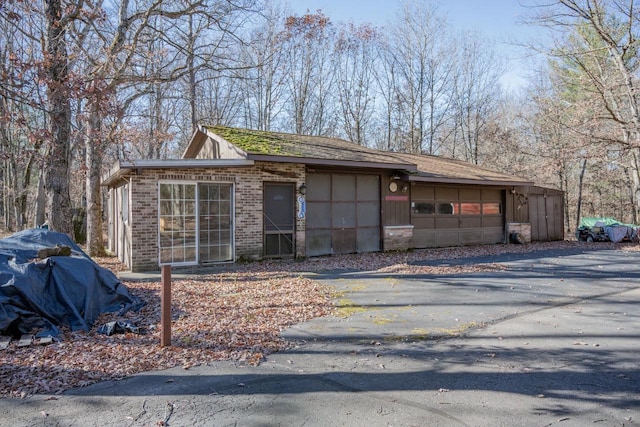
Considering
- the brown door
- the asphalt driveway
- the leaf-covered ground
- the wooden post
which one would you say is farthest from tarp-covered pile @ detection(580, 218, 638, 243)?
the wooden post

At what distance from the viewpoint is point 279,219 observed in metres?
12.5

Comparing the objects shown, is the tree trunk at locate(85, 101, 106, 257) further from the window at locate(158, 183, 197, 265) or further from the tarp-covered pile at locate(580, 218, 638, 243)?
the tarp-covered pile at locate(580, 218, 638, 243)

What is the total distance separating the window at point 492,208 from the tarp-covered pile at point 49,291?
14.6m

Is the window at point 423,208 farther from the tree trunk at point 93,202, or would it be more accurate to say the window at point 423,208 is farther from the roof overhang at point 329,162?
the tree trunk at point 93,202

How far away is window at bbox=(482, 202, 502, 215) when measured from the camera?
696 inches

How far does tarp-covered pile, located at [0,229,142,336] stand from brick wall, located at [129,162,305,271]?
3.26 meters

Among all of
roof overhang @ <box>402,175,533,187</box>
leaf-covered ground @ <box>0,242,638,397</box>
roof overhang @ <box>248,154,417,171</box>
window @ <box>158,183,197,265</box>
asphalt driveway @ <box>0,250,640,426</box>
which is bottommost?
asphalt driveway @ <box>0,250,640,426</box>

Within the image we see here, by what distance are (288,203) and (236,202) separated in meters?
1.66

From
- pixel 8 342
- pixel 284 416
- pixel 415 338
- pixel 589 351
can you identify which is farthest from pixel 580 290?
pixel 8 342

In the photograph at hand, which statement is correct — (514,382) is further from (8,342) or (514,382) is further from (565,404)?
(8,342)

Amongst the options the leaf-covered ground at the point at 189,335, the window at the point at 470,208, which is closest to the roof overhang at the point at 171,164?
the leaf-covered ground at the point at 189,335

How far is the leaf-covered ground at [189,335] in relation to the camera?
13.5 ft

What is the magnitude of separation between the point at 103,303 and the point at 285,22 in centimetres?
2300

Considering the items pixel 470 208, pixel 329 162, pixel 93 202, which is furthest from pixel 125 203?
pixel 470 208
